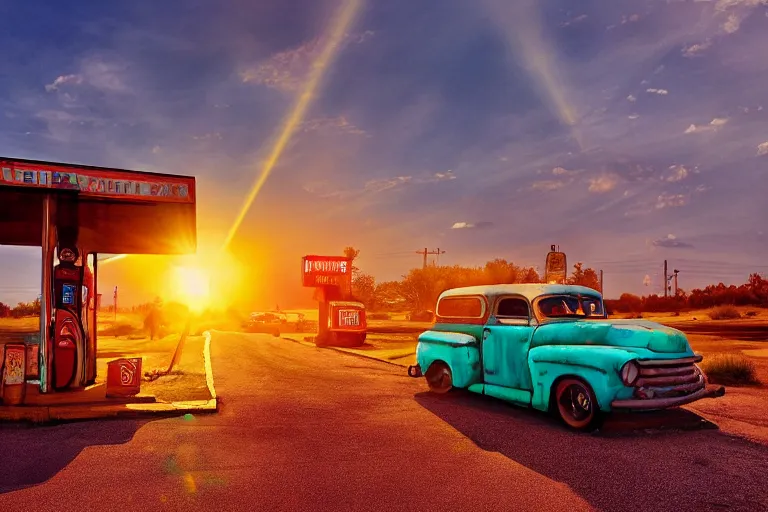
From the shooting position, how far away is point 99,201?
474 inches

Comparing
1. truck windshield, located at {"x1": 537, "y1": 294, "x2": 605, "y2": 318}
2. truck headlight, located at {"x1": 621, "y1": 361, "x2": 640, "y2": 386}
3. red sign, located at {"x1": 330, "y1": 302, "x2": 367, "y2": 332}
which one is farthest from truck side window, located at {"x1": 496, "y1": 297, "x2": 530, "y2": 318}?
red sign, located at {"x1": 330, "y1": 302, "x2": 367, "y2": 332}

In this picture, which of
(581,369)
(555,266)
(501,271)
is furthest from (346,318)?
(501,271)

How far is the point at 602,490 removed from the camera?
5816mm

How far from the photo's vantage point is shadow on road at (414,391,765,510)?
577 centimetres

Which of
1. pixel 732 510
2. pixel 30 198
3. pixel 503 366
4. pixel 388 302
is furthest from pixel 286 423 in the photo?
pixel 388 302

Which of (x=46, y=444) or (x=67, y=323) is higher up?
(x=67, y=323)

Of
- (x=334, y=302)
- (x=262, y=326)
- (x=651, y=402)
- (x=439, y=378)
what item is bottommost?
(x=262, y=326)

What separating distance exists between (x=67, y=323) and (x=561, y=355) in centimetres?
939

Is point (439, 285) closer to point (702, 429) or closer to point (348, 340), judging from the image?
point (348, 340)

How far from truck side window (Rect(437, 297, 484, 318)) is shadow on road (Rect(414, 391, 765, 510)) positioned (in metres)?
1.76

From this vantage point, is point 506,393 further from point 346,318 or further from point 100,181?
point 346,318

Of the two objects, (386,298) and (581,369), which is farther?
(386,298)

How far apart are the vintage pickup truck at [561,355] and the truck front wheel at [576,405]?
0.01 metres

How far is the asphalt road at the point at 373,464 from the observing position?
557 centimetres
